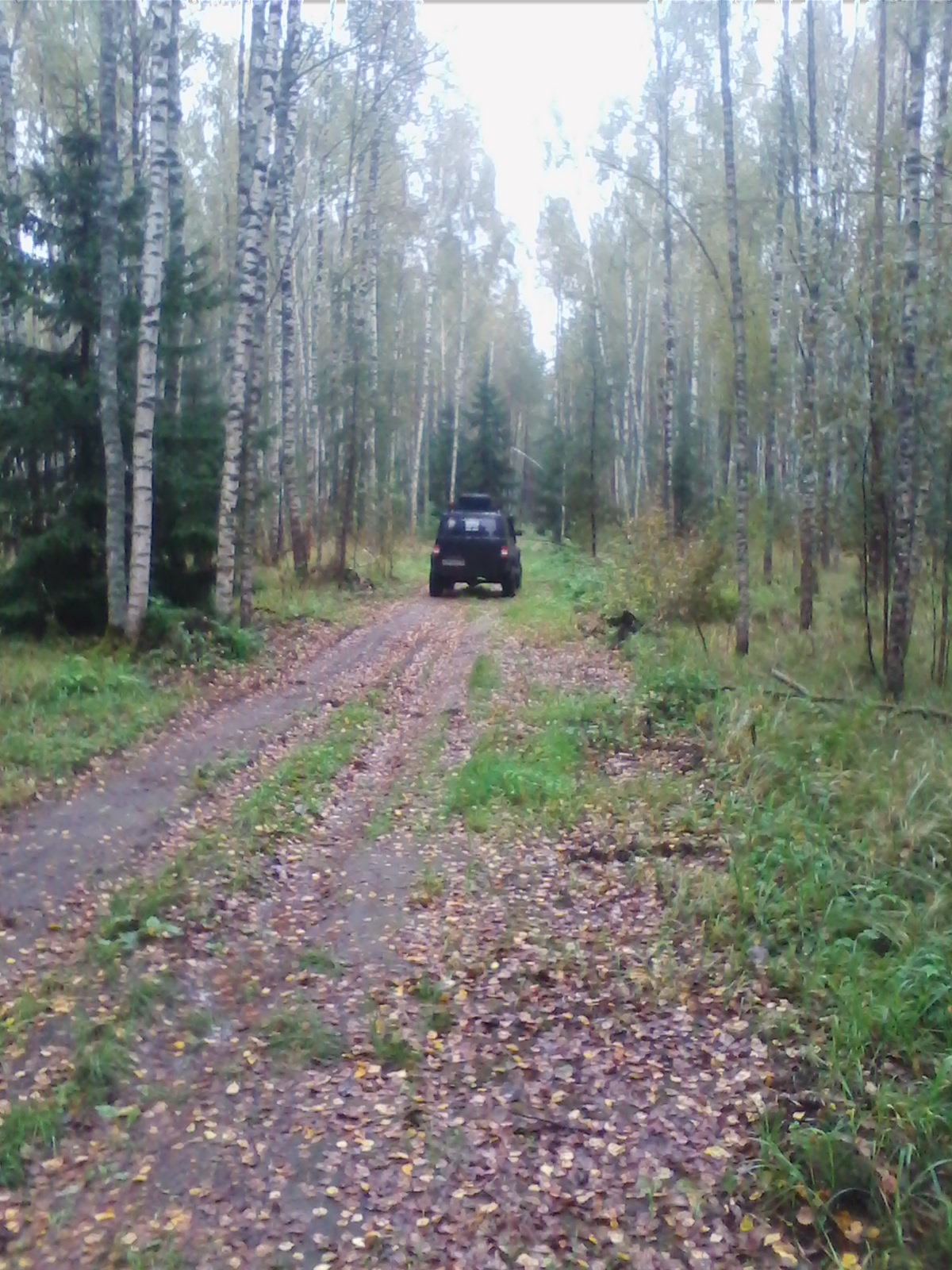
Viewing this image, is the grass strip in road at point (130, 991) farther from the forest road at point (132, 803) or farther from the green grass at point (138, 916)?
the forest road at point (132, 803)

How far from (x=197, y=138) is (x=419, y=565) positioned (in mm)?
14459

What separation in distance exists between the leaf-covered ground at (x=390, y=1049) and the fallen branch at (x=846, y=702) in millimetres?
2268

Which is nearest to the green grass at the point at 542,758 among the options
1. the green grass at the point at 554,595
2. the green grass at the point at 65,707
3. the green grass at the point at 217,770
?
the green grass at the point at 217,770

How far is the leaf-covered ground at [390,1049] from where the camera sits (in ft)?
13.3

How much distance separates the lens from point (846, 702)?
10367 millimetres

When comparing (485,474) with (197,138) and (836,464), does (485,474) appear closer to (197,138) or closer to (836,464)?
(197,138)

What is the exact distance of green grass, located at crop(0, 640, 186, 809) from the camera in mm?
8945

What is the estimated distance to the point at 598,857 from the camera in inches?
314

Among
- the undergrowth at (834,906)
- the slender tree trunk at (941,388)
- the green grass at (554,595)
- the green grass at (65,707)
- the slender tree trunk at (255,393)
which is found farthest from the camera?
the green grass at (554,595)

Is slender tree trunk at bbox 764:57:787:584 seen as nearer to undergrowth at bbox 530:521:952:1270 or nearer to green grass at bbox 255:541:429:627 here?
green grass at bbox 255:541:429:627

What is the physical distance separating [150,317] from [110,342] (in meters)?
0.57

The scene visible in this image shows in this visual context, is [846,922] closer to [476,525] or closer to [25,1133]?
[25,1133]

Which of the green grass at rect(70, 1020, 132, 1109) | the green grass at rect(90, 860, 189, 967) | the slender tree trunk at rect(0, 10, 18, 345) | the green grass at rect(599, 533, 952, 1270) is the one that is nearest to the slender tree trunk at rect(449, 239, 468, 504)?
the slender tree trunk at rect(0, 10, 18, 345)

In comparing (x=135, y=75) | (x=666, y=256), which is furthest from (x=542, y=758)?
(x=666, y=256)
